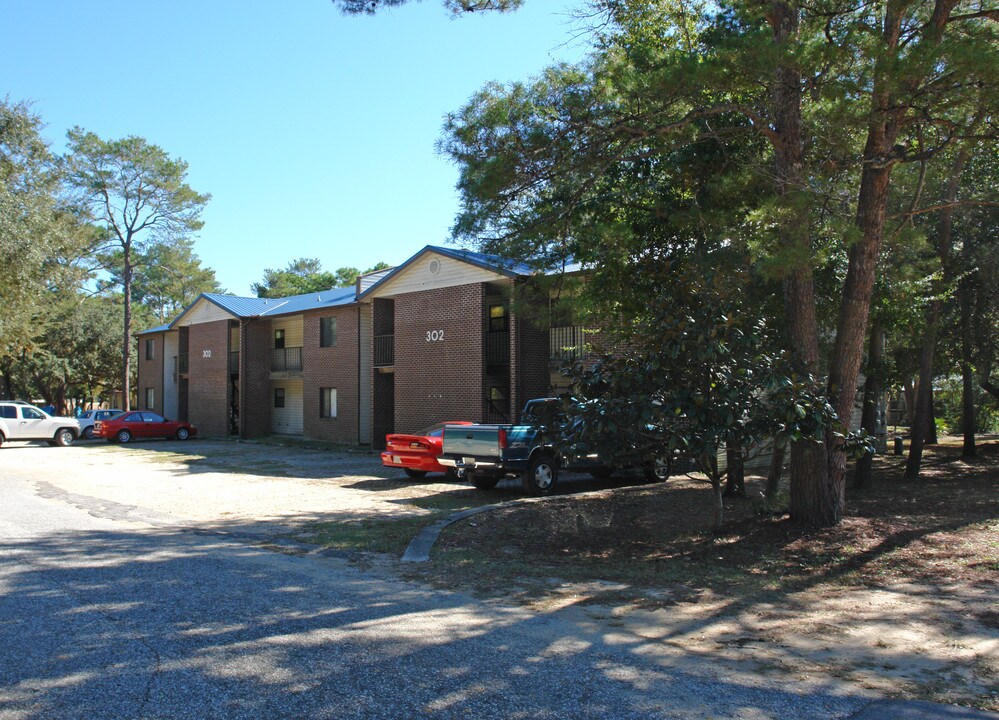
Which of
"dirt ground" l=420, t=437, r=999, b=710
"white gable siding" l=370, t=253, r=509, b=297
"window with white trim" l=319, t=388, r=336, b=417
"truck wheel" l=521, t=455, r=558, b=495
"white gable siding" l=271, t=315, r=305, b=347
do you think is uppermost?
"white gable siding" l=370, t=253, r=509, b=297

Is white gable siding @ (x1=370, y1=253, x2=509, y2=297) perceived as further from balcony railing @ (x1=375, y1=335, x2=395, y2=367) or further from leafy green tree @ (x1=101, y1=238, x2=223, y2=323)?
leafy green tree @ (x1=101, y1=238, x2=223, y2=323)

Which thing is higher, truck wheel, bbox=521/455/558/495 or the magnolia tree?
the magnolia tree

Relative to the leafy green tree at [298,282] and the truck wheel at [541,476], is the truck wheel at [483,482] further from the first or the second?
the leafy green tree at [298,282]

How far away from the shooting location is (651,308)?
9.82 metres

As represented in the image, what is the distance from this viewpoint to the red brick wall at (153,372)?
1715 inches

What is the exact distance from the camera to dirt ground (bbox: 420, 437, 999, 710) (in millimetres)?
5434

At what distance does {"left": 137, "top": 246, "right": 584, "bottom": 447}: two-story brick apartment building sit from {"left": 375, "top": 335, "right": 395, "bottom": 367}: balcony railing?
0.04 m

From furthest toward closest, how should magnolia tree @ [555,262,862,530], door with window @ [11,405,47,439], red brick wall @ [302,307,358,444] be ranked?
red brick wall @ [302,307,358,444] → door with window @ [11,405,47,439] → magnolia tree @ [555,262,862,530]

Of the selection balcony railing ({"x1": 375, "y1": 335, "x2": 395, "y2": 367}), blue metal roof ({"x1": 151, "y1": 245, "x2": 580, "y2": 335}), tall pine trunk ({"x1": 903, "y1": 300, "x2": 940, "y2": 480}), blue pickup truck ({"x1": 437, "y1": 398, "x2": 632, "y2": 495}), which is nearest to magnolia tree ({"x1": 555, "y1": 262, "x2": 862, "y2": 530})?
blue pickup truck ({"x1": 437, "y1": 398, "x2": 632, "y2": 495})

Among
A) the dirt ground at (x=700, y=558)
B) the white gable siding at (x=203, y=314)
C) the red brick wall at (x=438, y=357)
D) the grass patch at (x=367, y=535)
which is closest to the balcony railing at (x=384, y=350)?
the red brick wall at (x=438, y=357)

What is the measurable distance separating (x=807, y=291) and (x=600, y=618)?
575 cm

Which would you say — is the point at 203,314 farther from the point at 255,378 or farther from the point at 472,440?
the point at 472,440

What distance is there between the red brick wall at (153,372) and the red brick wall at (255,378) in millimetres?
10819

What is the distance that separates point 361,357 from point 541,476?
16.2m
